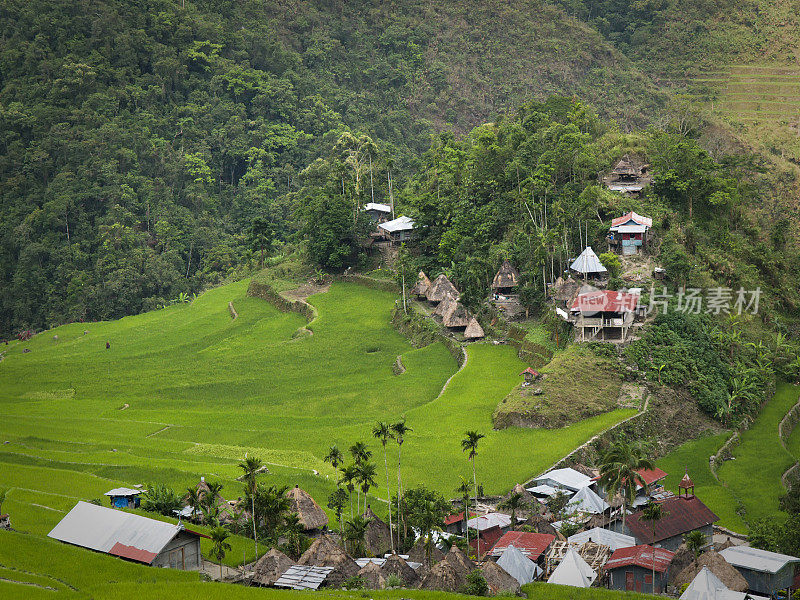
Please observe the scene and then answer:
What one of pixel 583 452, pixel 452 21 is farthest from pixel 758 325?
pixel 452 21

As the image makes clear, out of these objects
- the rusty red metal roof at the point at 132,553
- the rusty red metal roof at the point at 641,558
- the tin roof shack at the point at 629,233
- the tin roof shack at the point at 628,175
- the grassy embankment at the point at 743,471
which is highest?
the tin roof shack at the point at 628,175

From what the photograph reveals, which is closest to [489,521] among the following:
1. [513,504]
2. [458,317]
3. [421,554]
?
[513,504]

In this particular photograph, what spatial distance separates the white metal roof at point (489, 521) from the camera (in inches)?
1432

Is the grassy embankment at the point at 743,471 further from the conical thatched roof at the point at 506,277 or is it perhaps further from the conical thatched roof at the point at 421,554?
the conical thatched roof at the point at 506,277

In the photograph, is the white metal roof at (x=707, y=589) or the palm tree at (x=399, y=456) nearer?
the white metal roof at (x=707, y=589)

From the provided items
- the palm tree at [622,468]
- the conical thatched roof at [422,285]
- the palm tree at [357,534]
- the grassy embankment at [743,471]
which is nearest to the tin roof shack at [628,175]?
the conical thatched roof at [422,285]

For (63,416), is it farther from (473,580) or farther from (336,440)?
(473,580)

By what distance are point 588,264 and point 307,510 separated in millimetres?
23878

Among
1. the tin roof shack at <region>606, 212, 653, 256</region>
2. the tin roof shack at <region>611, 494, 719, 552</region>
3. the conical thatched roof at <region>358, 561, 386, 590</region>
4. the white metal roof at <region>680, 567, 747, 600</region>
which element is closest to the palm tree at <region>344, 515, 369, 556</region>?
the conical thatched roof at <region>358, 561, 386, 590</region>

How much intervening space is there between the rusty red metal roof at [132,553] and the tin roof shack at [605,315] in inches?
1034

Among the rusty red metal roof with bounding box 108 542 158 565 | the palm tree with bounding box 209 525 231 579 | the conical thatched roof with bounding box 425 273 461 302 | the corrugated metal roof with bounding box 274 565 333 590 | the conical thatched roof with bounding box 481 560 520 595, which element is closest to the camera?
the corrugated metal roof with bounding box 274 565 333 590

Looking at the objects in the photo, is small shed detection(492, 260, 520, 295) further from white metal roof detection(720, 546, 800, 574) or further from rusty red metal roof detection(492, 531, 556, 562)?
white metal roof detection(720, 546, 800, 574)

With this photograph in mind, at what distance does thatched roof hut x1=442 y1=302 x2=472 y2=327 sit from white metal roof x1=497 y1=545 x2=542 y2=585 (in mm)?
25152

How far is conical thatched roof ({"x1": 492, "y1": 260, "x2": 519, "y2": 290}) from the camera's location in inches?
2277
